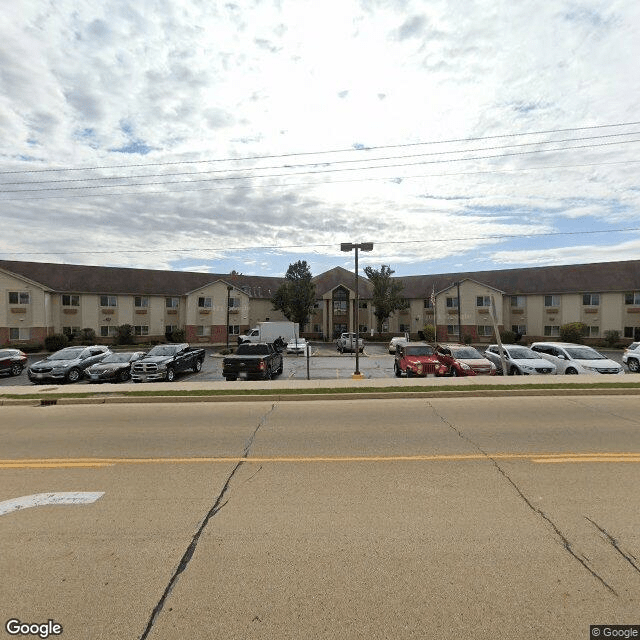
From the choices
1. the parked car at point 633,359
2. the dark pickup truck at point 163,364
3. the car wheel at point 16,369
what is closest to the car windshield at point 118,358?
the dark pickup truck at point 163,364

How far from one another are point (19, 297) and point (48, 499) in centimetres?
4318

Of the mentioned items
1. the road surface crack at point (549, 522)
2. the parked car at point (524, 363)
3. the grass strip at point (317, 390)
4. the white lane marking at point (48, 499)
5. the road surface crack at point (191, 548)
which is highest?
the parked car at point (524, 363)

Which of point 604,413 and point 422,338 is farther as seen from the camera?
point 422,338

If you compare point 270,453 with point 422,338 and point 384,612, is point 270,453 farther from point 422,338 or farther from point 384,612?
point 422,338

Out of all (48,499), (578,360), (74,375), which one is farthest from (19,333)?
(578,360)

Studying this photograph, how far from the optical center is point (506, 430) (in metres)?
8.22

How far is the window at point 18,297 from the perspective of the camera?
131 feet

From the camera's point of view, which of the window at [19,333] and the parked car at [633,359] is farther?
the window at [19,333]

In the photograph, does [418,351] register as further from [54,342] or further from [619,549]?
[54,342]

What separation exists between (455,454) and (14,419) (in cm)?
1024

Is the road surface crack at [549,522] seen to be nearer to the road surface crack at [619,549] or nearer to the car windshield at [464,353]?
the road surface crack at [619,549]

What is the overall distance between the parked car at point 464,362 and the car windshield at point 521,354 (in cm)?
132

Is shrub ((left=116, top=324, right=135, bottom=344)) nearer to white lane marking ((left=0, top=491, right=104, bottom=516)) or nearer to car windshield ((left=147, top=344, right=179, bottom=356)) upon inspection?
car windshield ((left=147, top=344, right=179, bottom=356))

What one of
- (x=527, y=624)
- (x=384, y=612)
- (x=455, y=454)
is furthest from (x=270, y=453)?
(x=527, y=624)
